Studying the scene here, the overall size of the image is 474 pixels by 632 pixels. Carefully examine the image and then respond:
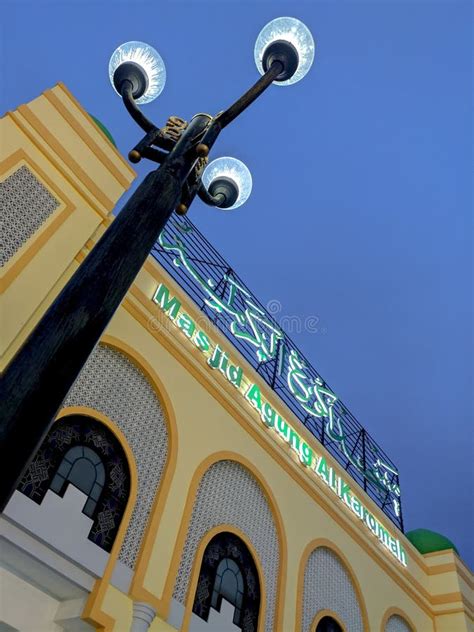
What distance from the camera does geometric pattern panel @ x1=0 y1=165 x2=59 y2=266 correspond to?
607cm

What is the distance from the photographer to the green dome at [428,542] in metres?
12.4

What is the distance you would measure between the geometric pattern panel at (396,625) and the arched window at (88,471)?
6458 mm

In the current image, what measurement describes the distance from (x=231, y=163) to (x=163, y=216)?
2.32m

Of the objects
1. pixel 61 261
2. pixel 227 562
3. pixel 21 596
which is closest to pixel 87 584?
pixel 21 596

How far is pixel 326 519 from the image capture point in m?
9.09

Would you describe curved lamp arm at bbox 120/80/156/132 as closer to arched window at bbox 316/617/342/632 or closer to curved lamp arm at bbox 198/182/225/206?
curved lamp arm at bbox 198/182/225/206

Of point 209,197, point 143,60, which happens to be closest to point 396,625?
point 209,197

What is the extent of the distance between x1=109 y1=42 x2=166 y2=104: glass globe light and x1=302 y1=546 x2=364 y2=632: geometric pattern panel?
7.22 m

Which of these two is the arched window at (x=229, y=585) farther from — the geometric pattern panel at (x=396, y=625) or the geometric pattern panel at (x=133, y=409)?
the geometric pattern panel at (x=396, y=625)

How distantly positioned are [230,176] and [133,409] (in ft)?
11.2

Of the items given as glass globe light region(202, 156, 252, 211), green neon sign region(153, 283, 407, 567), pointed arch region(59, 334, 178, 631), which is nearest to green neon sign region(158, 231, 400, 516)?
green neon sign region(153, 283, 407, 567)

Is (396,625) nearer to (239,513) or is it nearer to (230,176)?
(239,513)

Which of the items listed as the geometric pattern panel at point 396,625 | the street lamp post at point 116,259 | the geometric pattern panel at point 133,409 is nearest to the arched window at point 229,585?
the geometric pattern panel at point 133,409

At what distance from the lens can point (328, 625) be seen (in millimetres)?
8172
